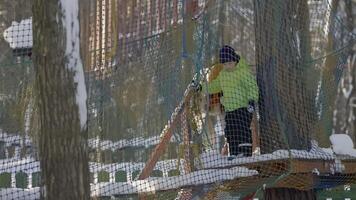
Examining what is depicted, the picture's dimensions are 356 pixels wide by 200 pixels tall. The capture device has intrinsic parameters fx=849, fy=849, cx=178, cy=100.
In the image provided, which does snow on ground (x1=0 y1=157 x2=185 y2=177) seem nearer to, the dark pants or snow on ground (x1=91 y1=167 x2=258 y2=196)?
Answer: the dark pants

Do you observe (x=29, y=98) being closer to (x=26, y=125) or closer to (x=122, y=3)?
(x=26, y=125)

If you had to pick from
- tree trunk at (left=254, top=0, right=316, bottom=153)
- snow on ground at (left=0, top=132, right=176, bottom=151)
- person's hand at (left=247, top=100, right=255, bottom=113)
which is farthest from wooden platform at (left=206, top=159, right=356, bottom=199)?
snow on ground at (left=0, top=132, right=176, bottom=151)

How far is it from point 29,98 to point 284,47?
2993mm

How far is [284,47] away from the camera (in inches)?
357

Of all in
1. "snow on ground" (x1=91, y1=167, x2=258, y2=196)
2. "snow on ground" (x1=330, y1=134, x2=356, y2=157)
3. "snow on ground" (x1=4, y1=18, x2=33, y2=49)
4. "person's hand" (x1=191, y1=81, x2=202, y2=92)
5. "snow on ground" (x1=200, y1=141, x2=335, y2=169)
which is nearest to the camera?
"snow on ground" (x1=91, y1=167, x2=258, y2=196)

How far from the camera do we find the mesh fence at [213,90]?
8.24m

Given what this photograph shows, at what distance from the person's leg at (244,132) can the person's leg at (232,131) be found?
42 millimetres

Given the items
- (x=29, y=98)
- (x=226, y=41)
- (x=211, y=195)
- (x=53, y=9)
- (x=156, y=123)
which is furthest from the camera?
(x=226, y=41)

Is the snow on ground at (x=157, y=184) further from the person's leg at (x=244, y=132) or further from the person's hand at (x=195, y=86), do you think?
the person's hand at (x=195, y=86)

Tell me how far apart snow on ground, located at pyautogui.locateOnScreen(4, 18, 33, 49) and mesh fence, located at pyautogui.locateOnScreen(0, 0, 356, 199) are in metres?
0.01

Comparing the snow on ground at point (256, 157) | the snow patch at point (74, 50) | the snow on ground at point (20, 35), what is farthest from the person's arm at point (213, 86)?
the snow patch at point (74, 50)

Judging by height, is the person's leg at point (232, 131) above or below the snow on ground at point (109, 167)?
above

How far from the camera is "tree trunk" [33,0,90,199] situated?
6.02 meters

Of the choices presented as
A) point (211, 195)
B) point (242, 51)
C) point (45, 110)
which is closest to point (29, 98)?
point (211, 195)
